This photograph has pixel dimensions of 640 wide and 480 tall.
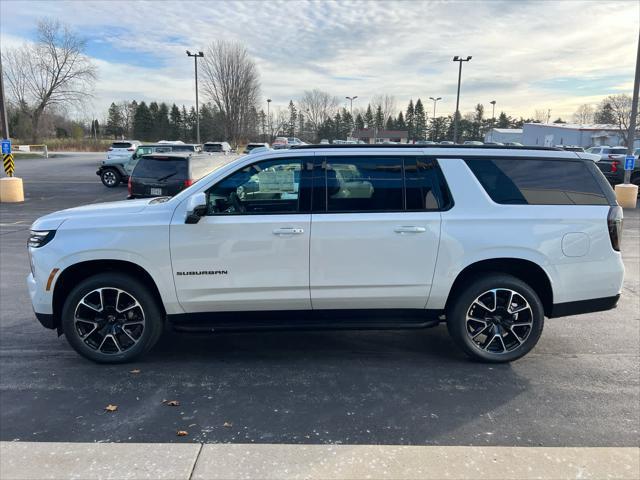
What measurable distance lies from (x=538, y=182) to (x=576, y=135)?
74.3 m

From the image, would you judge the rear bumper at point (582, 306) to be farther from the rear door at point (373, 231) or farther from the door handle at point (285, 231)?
the door handle at point (285, 231)

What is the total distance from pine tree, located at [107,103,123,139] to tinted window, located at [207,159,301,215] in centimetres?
10189

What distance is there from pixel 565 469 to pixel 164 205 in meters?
3.41

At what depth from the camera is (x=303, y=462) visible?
2.84 m

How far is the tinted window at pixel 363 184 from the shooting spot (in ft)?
13.5

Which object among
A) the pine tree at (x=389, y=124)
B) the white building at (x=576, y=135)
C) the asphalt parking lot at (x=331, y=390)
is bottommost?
the asphalt parking lot at (x=331, y=390)

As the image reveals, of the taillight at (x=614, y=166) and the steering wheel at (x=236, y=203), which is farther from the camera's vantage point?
the taillight at (x=614, y=166)

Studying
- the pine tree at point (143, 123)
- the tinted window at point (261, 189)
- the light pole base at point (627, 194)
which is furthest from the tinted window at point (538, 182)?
the pine tree at point (143, 123)

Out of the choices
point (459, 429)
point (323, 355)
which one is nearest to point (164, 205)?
point (323, 355)

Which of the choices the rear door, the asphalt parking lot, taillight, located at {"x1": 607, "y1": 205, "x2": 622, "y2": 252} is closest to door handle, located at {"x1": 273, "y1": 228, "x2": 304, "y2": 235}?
the rear door

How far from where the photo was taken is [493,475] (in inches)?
107

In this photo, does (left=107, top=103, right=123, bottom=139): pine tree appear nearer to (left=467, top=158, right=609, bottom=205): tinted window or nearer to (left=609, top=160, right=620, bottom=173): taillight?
(left=609, top=160, right=620, bottom=173): taillight

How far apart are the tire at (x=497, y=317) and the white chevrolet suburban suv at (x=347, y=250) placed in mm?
12

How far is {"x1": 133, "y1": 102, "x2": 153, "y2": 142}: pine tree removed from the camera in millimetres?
91000
